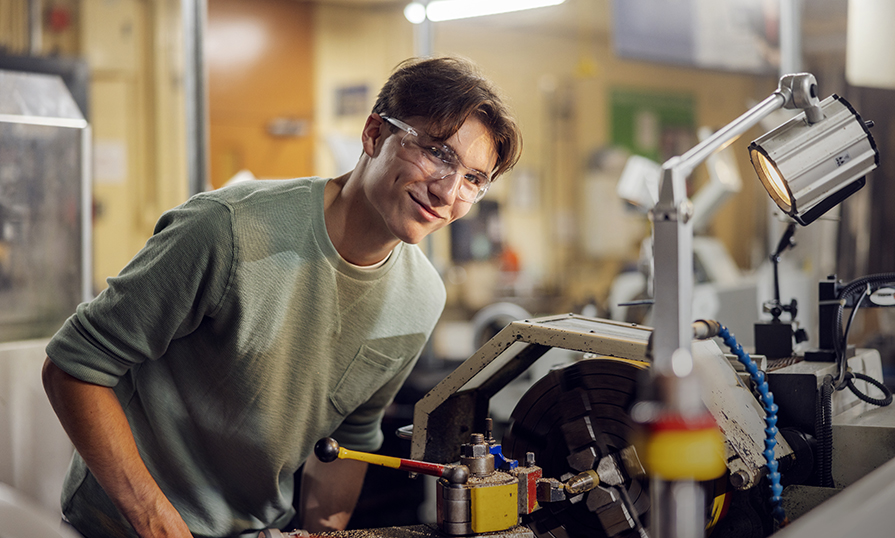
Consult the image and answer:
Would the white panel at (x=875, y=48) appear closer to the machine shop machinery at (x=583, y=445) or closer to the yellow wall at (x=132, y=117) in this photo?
the machine shop machinery at (x=583, y=445)

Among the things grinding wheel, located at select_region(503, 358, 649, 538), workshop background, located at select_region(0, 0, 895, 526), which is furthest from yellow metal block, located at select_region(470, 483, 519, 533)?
workshop background, located at select_region(0, 0, 895, 526)

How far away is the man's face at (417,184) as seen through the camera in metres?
1.12

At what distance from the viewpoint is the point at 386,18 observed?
5.81 meters

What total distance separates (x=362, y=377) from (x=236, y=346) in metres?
0.25

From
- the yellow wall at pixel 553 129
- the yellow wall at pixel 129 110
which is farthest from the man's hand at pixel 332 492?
the yellow wall at pixel 553 129

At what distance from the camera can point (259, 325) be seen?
1.16 m

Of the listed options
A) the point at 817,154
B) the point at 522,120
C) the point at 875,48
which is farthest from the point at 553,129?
the point at 817,154

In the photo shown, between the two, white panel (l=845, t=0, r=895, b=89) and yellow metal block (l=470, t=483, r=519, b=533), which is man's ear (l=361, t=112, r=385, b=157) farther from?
white panel (l=845, t=0, r=895, b=89)

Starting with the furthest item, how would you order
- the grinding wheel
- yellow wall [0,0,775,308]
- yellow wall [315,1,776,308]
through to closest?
yellow wall [315,1,776,308] < yellow wall [0,0,775,308] < the grinding wheel

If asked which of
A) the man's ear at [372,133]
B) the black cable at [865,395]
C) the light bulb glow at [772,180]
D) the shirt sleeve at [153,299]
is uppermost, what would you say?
the man's ear at [372,133]

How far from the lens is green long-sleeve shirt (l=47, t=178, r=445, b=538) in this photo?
1.08m

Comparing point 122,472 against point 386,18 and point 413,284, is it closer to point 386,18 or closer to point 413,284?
point 413,284

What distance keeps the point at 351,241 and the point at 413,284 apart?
0.62ft

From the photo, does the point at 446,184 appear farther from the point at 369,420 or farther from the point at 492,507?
the point at 369,420
